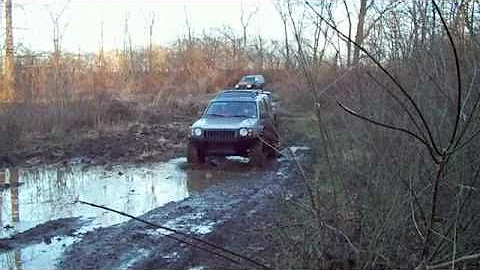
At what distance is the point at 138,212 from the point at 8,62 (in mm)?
16391

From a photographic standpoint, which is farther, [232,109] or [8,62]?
[8,62]

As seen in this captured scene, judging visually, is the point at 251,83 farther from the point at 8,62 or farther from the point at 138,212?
the point at 138,212

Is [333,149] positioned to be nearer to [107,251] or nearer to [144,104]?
[107,251]

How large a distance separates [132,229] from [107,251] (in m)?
1.00

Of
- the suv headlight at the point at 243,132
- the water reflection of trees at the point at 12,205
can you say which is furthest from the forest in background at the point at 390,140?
the suv headlight at the point at 243,132

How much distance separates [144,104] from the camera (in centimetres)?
2817

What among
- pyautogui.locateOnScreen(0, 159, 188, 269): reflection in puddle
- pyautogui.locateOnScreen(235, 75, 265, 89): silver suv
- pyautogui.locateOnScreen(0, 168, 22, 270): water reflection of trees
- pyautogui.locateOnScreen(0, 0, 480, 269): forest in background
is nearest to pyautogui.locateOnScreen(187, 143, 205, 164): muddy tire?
pyautogui.locateOnScreen(0, 159, 188, 269): reflection in puddle

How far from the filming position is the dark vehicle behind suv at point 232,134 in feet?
42.7

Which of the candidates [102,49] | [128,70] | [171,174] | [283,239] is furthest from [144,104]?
[283,239]

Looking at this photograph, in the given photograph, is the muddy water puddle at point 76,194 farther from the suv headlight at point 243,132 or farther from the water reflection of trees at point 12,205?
the suv headlight at point 243,132

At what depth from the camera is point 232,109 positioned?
1430cm

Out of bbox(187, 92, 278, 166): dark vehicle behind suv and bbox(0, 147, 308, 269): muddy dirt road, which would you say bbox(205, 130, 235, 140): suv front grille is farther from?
bbox(0, 147, 308, 269): muddy dirt road

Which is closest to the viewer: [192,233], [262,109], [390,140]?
[390,140]

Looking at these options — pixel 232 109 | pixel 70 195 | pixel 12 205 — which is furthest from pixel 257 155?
pixel 12 205
